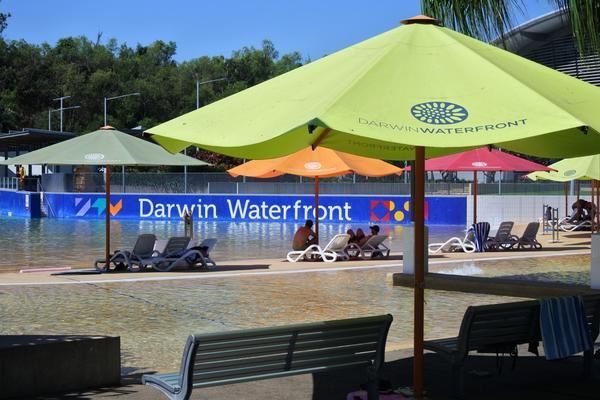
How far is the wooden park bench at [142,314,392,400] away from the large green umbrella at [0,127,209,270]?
11137 mm

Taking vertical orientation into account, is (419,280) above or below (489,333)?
Result: above

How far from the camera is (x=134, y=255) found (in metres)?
18.4

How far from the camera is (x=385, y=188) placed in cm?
4094

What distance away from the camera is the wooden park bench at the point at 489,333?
23.2 ft

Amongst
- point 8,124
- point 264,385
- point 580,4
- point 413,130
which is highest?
point 8,124

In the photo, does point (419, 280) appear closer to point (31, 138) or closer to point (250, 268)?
point (250, 268)

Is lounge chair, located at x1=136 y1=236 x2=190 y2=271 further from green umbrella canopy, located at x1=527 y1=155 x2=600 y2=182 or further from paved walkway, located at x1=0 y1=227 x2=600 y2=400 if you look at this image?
paved walkway, located at x1=0 y1=227 x2=600 y2=400

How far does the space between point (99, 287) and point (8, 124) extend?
7972cm

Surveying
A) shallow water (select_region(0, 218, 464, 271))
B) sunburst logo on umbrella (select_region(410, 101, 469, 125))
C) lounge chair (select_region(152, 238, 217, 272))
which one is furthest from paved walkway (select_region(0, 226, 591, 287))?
sunburst logo on umbrella (select_region(410, 101, 469, 125))

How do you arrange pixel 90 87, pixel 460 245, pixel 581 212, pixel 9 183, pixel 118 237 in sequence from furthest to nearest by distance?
pixel 90 87, pixel 9 183, pixel 581 212, pixel 118 237, pixel 460 245

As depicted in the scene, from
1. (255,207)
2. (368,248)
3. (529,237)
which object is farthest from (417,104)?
(255,207)

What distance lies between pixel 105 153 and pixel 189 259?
2781mm

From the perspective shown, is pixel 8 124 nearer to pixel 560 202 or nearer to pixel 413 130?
pixel 560 202

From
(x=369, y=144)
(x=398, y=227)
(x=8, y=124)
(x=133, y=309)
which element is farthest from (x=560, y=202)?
(x=8, y=124)
